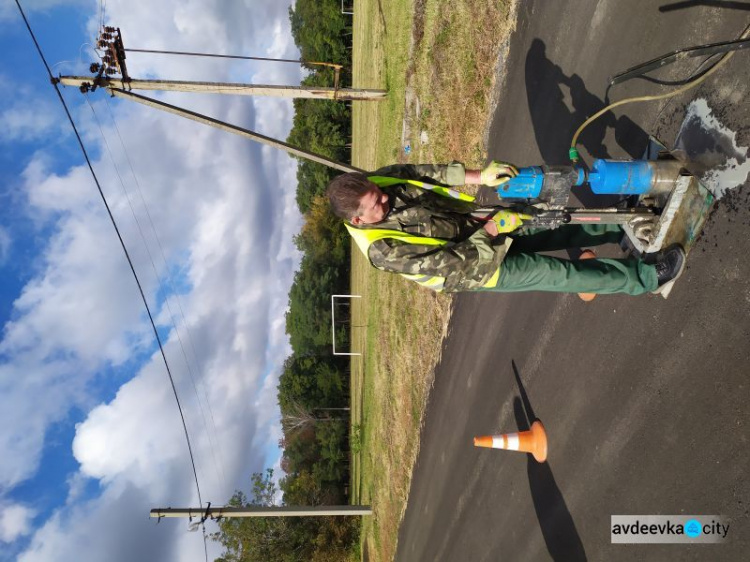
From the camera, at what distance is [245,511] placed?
14.7m

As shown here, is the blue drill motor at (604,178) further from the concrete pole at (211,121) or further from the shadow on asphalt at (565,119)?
the concrete pole at (211,121)

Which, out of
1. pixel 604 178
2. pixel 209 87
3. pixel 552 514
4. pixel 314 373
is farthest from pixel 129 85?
pixel 314 373

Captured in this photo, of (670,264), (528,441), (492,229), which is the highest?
(492,229)

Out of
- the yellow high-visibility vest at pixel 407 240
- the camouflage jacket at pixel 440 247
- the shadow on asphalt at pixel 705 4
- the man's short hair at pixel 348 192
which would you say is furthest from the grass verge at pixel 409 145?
the man's short hair at pixel 348 192

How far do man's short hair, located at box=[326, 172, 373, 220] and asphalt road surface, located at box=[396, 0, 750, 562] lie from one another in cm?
331

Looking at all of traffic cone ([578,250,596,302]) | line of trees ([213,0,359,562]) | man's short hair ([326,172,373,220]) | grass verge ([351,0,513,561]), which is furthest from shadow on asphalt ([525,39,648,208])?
line of trees ([213,0,359,562])

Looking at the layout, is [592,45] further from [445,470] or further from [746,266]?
[445,470]

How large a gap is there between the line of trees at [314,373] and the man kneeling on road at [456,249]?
68.2 feet

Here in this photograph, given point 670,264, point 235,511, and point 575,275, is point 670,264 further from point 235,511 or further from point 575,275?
point 235,511

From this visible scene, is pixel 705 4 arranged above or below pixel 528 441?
above

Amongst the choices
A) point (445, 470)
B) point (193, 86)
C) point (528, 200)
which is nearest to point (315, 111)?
point (193, 86)

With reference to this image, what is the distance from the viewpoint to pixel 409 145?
49.9 feet

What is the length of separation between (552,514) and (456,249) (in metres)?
3.94

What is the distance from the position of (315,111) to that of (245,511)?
3258 cm
